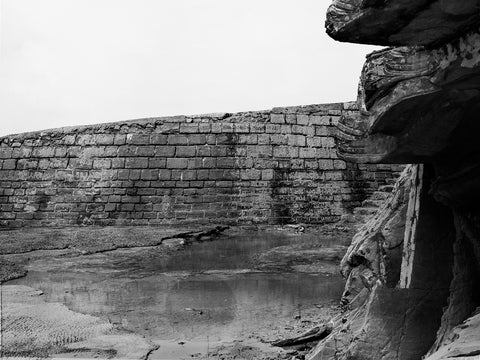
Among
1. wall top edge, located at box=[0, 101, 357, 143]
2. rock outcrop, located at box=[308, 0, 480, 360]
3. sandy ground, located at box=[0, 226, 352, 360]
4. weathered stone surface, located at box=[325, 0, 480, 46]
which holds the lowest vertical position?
sandy ground, located at box=[0, 226, 352, 360]

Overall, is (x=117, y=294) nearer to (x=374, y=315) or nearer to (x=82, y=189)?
(x=374, y=315)

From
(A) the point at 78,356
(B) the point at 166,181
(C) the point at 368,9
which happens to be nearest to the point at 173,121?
(B) the point at 166,181

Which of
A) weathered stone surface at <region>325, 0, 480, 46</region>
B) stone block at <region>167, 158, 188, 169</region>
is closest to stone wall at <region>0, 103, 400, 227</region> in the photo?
stone block at <region>167, 158, 188, 169</region>

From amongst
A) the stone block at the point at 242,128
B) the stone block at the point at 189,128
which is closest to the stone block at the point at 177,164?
the stone block at the point at 189,128

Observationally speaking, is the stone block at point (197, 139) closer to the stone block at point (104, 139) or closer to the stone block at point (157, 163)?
the stone block at point (157, 163)

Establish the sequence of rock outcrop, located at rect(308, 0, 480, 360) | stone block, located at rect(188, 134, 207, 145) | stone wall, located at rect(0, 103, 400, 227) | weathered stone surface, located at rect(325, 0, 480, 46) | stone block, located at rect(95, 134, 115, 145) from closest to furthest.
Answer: weathered stone surface, located at rect(325, 0, 480, 46) < rock outcrop, located at rect(308, 0, 480, 360) < stone wall, located at rect(0, 103, 400, 227) < stone block, located at rect(188, 134, 207, 145) < stone block, located at rect(95, 134, 115, 145)

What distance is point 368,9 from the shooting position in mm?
1891

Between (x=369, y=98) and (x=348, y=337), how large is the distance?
4.38 feet

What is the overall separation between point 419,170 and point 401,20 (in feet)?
3.91

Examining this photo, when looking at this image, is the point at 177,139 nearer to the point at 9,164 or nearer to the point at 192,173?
the point at 192,173

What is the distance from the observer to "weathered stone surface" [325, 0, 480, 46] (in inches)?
70.8

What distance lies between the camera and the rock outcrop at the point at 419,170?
6.33ft

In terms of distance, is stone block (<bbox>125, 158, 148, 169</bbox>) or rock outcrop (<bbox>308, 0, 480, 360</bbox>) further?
stone block (<bbox>125, 158, 148, 169</bbox>)

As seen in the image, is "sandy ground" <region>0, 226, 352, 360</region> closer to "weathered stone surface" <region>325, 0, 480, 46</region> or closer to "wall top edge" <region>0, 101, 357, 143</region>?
"weathered stone surface" <region>325, 0, 480, 46</region>
